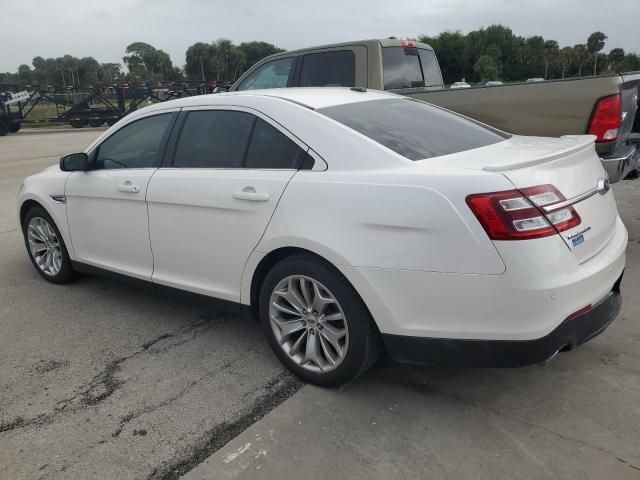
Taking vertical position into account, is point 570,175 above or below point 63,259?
above

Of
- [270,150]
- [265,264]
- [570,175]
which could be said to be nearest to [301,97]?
[270,150]

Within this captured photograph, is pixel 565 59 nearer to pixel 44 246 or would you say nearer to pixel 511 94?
pixel 511 94

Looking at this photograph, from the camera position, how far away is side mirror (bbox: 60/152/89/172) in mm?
4289

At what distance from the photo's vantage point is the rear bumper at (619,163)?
472 cm

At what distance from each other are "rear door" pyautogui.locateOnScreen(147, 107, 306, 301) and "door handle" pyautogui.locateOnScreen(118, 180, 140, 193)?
167mm

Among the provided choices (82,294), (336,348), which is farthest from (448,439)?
(82,294)

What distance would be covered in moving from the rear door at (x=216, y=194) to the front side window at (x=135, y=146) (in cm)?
19

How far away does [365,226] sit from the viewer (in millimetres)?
2658

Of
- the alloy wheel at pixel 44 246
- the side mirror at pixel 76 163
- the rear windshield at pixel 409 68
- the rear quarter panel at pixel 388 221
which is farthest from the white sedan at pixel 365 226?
the rear windshield at pixel 409 68

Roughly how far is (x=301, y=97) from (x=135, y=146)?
1402mm

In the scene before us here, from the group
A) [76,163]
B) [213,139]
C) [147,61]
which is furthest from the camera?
[147,61]

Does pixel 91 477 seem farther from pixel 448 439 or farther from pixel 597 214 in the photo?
pixel 597 214

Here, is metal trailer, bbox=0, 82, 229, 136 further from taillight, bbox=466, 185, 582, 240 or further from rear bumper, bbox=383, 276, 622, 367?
taillight, bbox=466, 185, 582, 240

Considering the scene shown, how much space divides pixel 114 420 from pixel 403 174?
74.3 inches
